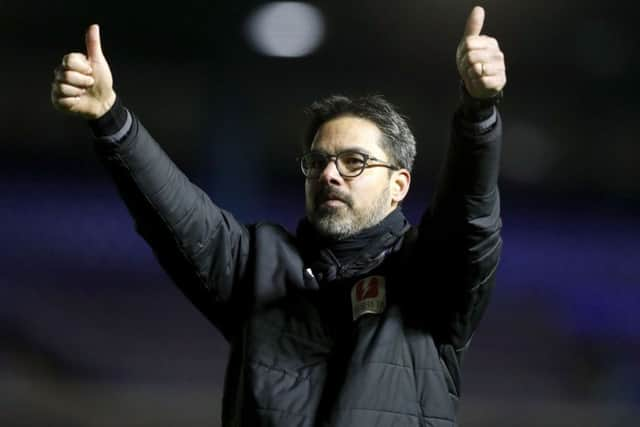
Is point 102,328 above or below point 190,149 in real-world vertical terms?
below

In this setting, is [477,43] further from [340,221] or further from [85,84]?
[85,84]

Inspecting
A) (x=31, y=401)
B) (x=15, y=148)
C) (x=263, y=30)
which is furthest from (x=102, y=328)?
(x=263, y=30)

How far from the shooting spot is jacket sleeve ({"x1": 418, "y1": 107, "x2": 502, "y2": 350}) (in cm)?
127

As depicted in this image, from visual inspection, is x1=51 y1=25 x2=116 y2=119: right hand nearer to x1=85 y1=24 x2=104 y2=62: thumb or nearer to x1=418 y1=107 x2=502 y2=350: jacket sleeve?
x1=85 y1=24 x2=104 y2=62: thumb

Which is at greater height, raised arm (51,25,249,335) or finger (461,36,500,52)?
finger (461,36,500,52)

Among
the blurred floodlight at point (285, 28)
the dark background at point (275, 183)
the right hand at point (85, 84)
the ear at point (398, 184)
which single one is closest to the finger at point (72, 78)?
the right hand at point (85, 84)

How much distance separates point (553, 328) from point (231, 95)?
142cm

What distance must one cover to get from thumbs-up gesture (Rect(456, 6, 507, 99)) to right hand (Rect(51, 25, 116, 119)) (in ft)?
1.57

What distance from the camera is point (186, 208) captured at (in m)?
1.39

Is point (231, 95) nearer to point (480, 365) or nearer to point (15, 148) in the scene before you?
point (15, 148)

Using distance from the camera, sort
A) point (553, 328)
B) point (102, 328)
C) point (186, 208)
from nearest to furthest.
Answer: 1. point (186, 208)
2. point (102, 328)
3. point (553, 328)

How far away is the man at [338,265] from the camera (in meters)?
1.28

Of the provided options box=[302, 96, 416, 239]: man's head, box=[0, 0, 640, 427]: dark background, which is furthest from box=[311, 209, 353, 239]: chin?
box=[0, 0, 640, 427]: dark background

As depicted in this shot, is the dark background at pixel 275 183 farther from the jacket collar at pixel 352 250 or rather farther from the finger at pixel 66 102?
the finger at pixel 66 102
